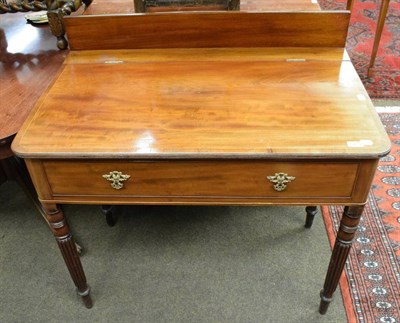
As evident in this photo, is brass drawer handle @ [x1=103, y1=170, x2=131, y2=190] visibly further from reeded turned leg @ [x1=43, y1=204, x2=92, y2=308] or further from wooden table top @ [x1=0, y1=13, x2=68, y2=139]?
wooden table top @ [x1=0, y1=13, x2=68, y2=139]

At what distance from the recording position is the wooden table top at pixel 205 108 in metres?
0.95

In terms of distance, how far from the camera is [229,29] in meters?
1.29

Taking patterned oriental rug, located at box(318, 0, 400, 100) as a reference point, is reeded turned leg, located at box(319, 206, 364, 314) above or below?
above

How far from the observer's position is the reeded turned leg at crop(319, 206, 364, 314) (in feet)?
3.51

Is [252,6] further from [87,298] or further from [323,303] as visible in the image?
[87,298]

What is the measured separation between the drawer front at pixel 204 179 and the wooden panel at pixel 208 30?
50cm

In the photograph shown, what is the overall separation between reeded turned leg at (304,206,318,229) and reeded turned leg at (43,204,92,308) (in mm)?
848

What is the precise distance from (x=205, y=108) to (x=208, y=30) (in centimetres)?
35

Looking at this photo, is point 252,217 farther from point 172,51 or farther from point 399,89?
point 399,89

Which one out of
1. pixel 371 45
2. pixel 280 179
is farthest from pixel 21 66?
pixel 371 45

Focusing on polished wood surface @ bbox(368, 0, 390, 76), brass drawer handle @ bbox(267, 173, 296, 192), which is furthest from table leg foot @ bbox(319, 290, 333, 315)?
polished wood surface @ bbox(368, 0, 390, 76)

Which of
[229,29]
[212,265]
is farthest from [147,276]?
[229,29]

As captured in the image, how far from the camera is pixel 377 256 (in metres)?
1.53

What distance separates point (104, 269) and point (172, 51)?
32.1 inches
